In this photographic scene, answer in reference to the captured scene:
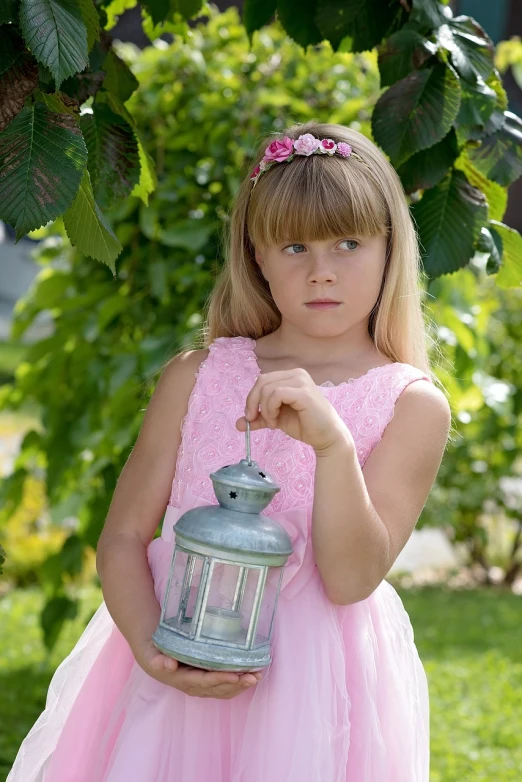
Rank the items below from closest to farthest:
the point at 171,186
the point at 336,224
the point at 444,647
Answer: the point at 336,224 → the point at 171,186 → the point at 444,647

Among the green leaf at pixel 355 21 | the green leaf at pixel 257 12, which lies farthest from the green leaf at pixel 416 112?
the green leaf at pixel 257 12

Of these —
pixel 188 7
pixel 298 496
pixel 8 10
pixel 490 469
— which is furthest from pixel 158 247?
pixel 490 469

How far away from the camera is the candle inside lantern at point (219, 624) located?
1466mm

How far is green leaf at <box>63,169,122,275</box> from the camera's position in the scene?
149cm

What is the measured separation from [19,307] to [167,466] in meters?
2.19

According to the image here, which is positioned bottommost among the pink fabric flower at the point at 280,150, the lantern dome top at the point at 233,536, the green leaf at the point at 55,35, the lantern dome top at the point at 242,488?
the lantern dome top at the point at 233,536

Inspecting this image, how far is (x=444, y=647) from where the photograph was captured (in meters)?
4.73

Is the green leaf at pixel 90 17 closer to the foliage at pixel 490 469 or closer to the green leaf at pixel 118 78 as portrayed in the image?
the green leaf at pixel 118 78

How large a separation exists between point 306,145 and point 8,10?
589mm

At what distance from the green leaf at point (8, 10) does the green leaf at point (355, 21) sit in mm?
775

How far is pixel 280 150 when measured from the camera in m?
1.84

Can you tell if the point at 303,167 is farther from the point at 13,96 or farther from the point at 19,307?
the point at 19,307

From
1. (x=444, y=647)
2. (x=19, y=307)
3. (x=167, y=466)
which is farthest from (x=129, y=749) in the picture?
(x=444, y=647)

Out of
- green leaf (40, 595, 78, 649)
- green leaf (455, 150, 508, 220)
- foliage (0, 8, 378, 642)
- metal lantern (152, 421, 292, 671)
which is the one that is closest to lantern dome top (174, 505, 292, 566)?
metal lantern (152, 421, 292, 671)
